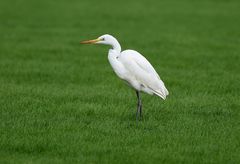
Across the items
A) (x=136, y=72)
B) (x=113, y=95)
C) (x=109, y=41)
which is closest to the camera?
(x=136, y=72)

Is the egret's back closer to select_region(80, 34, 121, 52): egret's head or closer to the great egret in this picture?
the great egret

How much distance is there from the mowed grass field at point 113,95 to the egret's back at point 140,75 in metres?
0.45

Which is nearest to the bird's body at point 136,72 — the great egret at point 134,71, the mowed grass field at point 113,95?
the great egret at point 134,71

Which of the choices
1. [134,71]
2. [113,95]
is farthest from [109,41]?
[113,95]

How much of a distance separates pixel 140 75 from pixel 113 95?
1.76m

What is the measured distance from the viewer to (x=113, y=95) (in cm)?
1040

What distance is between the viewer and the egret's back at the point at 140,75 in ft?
28.6

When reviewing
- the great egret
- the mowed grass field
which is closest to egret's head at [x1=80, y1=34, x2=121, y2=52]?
the great egret

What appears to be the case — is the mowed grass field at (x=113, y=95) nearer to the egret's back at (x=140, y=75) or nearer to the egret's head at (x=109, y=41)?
the egret's back at (x=140, y=75)

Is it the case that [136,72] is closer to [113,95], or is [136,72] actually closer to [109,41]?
[109,41]

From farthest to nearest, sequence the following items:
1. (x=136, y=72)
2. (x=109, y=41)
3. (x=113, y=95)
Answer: (x=113, y=95) < (x=109, y=41) < (x=136, y=72)

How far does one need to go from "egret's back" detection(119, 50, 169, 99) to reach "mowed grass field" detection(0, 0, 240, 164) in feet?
1.48

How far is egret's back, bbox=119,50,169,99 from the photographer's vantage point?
870cm

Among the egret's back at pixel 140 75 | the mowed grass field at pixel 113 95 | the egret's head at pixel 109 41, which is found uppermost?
the egret's head at pixel 109 41
